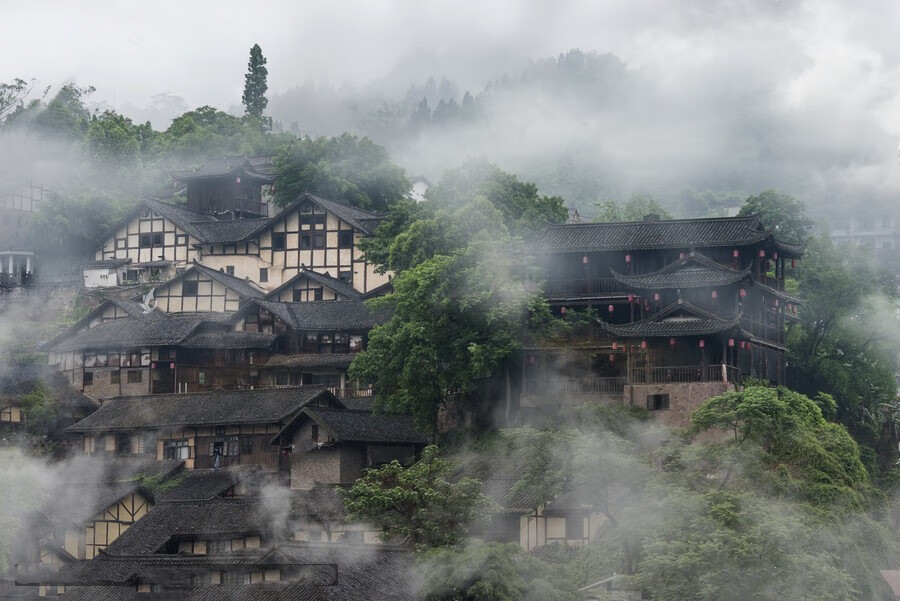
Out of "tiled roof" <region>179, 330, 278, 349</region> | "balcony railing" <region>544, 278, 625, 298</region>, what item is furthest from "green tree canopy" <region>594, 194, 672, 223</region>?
"tiled roof" <region>179, 330, 278, 349</region>

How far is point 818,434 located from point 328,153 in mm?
39569

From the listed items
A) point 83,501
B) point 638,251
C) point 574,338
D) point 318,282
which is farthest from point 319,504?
point 318,282

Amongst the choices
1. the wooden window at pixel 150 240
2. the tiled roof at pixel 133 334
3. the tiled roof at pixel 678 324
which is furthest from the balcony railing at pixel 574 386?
the wooden window at pixel 150 240

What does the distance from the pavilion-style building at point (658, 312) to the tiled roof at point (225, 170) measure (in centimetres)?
2644

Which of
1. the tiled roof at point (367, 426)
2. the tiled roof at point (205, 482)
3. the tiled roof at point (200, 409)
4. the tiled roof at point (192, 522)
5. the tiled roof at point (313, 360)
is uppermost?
the tiled roof at point (313, 360)

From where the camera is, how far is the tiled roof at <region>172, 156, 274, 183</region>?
3501 inches

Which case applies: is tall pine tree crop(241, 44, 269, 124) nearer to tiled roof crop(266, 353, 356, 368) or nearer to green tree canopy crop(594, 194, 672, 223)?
→ green tree canopy crop(594, 194, 672, 223)

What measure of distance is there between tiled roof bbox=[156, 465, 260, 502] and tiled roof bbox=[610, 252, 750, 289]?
16.3 m

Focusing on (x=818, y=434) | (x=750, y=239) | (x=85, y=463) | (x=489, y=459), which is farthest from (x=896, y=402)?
(x=85, y=463)

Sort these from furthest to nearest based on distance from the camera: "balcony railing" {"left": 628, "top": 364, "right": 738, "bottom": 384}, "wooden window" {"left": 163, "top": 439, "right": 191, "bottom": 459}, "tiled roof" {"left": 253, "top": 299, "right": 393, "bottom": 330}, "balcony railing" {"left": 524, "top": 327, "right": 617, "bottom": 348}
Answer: "tiled roof" {"left": 253, "top": 299, "right": 393, "bottom": 330}
"wooden window" {"left": 163, "top": 439, "right": 191, "bottom": 459}
"balcony railing" {"left": 524, "top": 327, "right": 617, "bottom": 348}
"balcony railing" {"left": 628, "top": 364, "right": 738, "bottom": 384}

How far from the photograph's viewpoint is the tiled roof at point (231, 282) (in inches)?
3012

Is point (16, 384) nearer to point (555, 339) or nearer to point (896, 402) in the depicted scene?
point (555, 339)

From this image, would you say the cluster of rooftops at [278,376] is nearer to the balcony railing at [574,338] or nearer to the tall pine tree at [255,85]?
the balcony railing at [574,338]

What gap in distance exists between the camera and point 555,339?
206 ft
